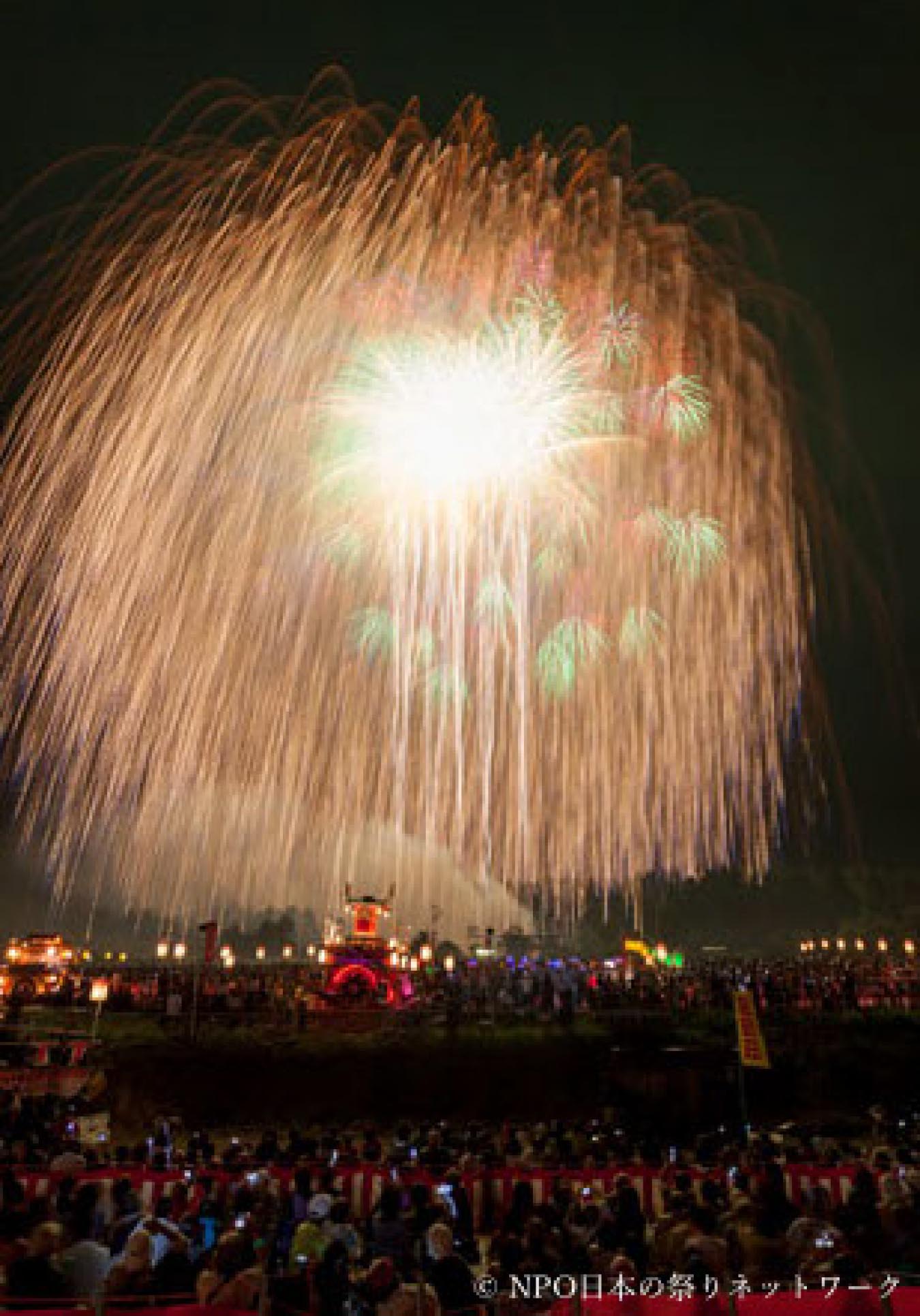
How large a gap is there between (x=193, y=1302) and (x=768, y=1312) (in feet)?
14.6

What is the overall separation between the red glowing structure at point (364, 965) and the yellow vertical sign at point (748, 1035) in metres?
15.3

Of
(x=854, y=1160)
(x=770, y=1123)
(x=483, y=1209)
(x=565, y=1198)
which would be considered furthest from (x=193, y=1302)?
(x=770, y=1123)

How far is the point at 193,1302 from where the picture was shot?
7145mm

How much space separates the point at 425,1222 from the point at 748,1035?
7161 millimetres

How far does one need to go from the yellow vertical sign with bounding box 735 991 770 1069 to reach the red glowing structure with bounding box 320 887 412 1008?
15286mm

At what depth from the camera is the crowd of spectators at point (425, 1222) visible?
289 inches

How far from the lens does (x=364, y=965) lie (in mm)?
32812

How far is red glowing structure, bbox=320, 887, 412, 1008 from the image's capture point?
101 feet

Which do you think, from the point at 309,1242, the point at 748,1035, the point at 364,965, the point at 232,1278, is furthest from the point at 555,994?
the point at 232,1278

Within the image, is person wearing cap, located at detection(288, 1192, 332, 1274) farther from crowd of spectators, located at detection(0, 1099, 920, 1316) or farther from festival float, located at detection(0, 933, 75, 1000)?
festival float, located at detection(0, 933, 75, 1000)

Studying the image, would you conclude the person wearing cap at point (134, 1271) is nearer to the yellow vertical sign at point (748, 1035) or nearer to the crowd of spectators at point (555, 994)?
the yellow vertical sign at point (748, 1035)

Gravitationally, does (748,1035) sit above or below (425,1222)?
above

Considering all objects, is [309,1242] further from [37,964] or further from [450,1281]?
[37,964]

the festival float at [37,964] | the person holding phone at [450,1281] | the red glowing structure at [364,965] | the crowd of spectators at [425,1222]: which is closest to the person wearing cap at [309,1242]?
the crowd of spectators at [425,1222]
